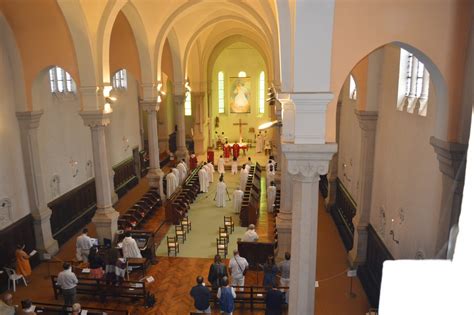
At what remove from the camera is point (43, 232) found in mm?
12984

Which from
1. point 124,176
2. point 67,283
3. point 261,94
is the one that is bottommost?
point 67,283

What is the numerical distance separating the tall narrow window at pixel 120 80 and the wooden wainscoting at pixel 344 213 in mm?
11755

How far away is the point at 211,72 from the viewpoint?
3081 cm

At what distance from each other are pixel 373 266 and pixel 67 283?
25.7ft

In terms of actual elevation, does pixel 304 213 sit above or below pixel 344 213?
above

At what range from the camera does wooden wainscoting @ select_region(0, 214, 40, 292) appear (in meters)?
11.6

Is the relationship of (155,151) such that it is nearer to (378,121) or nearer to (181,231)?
(181,231)

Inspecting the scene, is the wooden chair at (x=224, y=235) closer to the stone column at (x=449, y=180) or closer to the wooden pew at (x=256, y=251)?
the wooden pew at (x=256, y=251)

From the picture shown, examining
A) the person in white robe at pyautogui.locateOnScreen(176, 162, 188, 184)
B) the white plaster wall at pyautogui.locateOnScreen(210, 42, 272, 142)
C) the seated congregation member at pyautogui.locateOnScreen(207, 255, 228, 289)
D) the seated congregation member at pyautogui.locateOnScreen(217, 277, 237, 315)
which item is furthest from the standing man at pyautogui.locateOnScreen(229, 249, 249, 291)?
the white plaster wall at pyautogui.locateOnScreen(210, 42, 272, 142)

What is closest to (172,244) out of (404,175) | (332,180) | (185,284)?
(185,284)

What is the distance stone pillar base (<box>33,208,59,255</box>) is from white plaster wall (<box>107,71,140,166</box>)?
5454 millimetres

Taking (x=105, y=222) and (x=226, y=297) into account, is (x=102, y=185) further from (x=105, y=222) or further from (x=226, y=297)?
(x=226, y=297)

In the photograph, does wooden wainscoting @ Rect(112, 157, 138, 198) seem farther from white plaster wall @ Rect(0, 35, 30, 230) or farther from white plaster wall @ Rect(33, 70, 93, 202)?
white plaster wall @ Rect(0, 35, 30, 230)

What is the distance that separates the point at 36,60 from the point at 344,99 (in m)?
11.0
